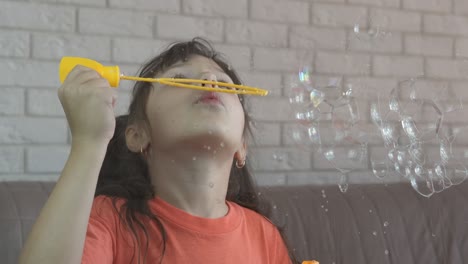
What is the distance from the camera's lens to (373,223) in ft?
6.66

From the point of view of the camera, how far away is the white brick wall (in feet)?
6.51

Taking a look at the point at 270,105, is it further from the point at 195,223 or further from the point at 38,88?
the point at 195,223

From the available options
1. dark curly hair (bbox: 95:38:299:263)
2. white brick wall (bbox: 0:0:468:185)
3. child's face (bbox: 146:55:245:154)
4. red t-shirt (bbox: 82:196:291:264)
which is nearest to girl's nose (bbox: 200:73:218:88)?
child's face (bbox: 146:55:245:154)

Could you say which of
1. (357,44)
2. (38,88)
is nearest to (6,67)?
(38,88)

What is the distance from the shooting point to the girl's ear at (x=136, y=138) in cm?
133

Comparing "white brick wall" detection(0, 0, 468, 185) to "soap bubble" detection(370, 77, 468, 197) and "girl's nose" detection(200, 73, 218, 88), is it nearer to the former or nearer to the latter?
"soap bubble" detection(370, 77, 468, 197)

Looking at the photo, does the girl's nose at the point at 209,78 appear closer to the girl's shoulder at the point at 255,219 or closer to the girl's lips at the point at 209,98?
A: the girl's lips at the point at 209,98

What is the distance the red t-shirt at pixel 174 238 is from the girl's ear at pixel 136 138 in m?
0.11

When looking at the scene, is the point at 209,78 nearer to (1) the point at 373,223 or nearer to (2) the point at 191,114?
(2) the point at 191,114

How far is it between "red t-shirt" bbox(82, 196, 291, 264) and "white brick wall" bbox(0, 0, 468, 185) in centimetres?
65

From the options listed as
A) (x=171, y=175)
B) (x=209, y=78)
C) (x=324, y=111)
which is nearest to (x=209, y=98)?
(x=209, y=78)

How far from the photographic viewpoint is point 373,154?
254 centimetres

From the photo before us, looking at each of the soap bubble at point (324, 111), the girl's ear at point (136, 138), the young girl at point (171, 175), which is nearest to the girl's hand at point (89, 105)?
the young girl at point (171, 175)

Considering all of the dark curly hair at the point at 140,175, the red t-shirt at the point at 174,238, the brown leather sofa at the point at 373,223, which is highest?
the dark curly hair at the point at 140,175
